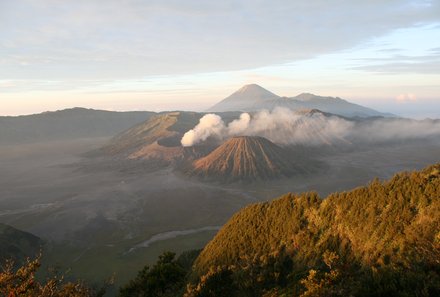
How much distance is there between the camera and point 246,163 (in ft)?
420

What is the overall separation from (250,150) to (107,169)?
6287 cm

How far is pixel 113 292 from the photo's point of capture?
46.2 meters

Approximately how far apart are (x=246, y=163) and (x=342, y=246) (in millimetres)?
102143

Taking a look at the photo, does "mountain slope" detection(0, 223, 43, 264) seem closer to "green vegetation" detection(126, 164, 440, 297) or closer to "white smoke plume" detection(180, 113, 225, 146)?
"green vegetation" detection(126, 164, 440, 297)

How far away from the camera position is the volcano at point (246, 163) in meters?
124

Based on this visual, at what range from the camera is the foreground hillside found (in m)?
15.5

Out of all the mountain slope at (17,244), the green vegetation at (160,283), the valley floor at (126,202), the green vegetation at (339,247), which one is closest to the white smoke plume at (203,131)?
the valley floor at (126,202)

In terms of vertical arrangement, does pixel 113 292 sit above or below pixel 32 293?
below

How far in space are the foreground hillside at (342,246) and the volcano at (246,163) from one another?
85.7 m

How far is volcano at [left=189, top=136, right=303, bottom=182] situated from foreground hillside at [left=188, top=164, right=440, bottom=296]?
8572cm

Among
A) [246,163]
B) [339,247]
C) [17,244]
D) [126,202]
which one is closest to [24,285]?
[339,247]

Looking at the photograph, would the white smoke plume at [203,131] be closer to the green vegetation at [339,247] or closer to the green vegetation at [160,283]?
the green vegetation at [339,247]

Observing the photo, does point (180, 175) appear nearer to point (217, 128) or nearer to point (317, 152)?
point (217, 128)

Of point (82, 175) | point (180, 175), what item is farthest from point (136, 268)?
point (82, 175)
